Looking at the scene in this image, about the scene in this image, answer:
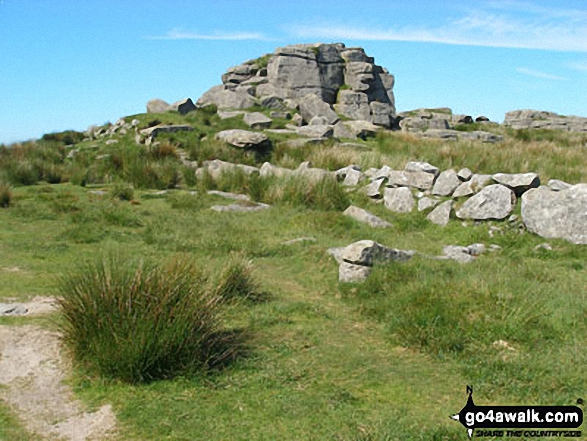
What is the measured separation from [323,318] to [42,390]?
8.74 feet

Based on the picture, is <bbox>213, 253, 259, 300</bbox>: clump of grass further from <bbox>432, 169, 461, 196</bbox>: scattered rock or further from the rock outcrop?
the rock outcrop

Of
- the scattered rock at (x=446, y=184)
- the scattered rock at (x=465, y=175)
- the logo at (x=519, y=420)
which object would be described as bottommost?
the logo at (x=519, y=420)

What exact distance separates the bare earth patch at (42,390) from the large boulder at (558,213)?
7.53 metres

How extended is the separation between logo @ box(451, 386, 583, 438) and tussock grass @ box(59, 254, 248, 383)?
6.18 feet

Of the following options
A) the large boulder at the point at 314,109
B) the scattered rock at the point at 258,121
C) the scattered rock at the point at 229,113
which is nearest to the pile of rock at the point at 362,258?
the scattered rock at the point at 258,121

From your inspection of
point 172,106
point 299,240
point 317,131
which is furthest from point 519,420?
point 172,106

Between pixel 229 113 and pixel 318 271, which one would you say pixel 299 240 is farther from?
pixel 229 113

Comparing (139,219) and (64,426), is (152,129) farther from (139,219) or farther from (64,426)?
(64,426)

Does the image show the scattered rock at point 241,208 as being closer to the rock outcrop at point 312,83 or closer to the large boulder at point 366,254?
the large boulder at point 366,254

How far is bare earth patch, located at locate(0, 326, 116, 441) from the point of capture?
3.74 meters

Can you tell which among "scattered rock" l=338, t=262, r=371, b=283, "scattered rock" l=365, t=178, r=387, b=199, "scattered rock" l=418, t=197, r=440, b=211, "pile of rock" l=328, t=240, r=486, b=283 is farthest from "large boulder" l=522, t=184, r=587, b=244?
"scattered rock" l=338, t=262, r=371, b=283

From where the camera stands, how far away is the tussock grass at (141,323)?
169 inches

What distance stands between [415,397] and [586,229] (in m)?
6.28

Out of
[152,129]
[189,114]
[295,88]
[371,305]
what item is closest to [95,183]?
[152,129]
